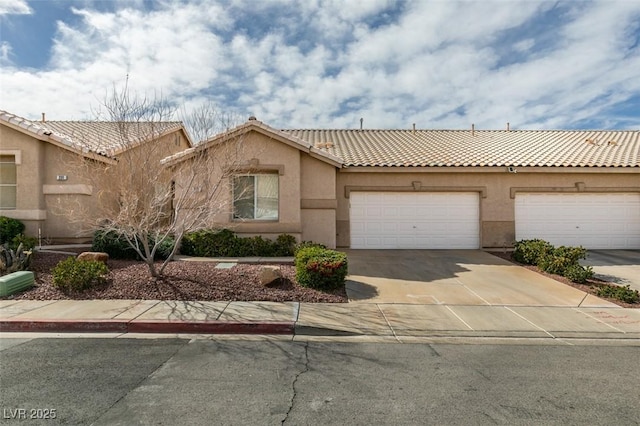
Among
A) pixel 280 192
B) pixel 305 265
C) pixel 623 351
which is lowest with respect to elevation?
pixel 623 351

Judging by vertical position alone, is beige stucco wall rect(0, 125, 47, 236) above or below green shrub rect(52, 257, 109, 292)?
above

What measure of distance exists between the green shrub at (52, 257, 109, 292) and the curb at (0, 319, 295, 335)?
1652 millimetres

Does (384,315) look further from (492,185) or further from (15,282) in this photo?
(492,185)

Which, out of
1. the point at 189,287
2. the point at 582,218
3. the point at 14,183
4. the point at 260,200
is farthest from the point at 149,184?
the point at 582,218

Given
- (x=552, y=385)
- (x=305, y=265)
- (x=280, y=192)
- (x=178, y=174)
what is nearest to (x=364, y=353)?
(x=552, y=385)

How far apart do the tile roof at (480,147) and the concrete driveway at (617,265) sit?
3445 millimetres

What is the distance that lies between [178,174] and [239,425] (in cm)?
643

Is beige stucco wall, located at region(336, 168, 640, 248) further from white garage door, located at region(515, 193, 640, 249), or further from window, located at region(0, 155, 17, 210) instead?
window, located at region(0, 155, 17, 210)

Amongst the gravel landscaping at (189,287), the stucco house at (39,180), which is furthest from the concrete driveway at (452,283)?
the stucco house at (39,180)

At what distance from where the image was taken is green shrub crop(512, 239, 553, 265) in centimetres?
1148

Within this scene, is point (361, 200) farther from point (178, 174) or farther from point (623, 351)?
point (623, 351)

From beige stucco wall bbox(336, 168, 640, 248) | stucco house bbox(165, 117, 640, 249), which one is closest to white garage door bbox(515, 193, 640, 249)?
stucco house bbox(165, 117, 640, 249)

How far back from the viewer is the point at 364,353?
17.2 ft

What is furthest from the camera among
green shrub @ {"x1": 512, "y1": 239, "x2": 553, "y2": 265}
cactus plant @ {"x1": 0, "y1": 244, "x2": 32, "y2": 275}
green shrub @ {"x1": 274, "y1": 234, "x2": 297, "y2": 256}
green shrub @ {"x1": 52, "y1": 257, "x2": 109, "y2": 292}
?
green shrub @ {"x1": 274, "y1": 234, "x2": 297, "y2": 256}
